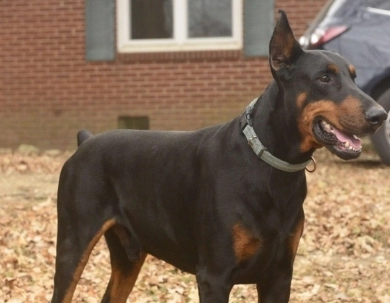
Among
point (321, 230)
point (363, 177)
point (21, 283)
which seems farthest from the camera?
point (363, 177)

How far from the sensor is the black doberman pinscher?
15.5 feet

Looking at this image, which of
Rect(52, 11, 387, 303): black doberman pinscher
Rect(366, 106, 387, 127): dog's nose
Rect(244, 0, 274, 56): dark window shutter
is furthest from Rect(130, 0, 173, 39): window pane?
Rect(366, 106, 387, 127): dog's nose

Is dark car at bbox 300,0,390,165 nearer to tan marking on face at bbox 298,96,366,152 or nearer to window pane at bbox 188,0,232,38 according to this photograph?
window pane at bbox 188,0,232,38

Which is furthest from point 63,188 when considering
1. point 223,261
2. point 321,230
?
point 321,230

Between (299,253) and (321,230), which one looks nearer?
(299,253)

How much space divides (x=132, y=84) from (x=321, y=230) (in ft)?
20.4

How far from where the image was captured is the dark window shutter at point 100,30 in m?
14.5

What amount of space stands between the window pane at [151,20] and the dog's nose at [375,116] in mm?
10338

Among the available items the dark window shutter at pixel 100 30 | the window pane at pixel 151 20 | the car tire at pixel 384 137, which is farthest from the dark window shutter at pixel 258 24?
the car tire at pixel 384 137

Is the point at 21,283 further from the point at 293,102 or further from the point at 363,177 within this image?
the point at 363,177

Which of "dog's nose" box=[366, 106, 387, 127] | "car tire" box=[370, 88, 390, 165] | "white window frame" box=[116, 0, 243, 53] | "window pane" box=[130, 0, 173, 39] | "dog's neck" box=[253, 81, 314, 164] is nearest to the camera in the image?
"dog's nose" box=[366, 106, 387, 127]

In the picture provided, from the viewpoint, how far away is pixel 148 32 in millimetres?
14805

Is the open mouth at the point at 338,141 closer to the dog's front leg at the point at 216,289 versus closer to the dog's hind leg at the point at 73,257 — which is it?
the dog's front leg at the point at 216,289

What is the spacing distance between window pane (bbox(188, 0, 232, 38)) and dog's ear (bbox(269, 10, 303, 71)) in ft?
31.9
